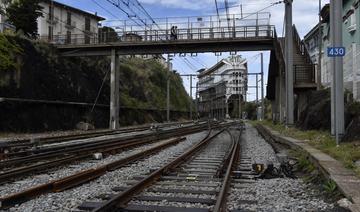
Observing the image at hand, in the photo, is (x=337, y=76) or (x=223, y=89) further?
(x=223, y=89)

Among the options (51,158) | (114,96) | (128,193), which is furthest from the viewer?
(114,96)

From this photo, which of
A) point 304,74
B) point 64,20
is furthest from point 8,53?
point 64,20

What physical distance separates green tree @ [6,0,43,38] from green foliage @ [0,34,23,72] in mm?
12179

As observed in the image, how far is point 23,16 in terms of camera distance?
49156 millimetres

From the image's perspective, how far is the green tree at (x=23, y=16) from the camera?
4891 cm

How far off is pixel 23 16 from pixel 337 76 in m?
39.3

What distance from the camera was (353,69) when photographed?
23547 millimetres

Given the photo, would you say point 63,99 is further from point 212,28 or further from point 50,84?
point 212,28

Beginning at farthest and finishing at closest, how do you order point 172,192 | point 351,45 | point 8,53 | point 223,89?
point 223,89
point 8,53
point 351,45
point 172,192

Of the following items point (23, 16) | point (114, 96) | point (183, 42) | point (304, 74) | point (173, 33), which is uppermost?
point (23, 16)

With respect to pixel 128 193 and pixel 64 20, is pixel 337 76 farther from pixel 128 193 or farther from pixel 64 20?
pixel 64 20

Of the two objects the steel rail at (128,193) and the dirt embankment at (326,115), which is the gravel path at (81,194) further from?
the dirt embankment at (326,115)

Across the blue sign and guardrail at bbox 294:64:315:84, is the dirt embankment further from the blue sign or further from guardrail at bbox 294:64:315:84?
guardrail at bbox 294:64:315:84

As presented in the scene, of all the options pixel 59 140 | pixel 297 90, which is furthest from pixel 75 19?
pixel 59 140
